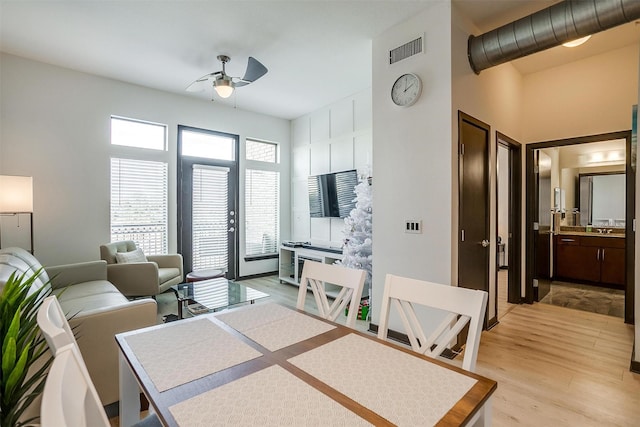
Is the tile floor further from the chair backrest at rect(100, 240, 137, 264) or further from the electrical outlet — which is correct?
the chair backrest at rect(100, 240, 137, 264)

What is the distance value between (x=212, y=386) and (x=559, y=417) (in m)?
2.15

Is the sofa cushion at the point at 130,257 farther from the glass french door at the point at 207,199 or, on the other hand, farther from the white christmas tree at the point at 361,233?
the white christmas tree at the point at 361,233

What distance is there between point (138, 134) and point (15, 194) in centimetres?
172

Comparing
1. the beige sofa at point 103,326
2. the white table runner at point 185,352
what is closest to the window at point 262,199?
the beige sofa at point 103,326

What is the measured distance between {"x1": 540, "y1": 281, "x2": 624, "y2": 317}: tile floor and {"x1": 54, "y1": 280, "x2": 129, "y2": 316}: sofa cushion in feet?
16.8

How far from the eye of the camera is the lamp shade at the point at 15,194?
10.1 ft

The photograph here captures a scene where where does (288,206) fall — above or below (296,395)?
above

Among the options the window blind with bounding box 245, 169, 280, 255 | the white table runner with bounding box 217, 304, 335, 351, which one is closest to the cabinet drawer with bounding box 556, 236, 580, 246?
the window blind with bounding box 245, 169, 280, 255

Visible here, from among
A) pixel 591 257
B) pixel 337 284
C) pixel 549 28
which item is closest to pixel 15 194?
pixel 337 284

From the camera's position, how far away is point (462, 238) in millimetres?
2752

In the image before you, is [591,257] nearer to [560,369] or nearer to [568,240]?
[568,240]

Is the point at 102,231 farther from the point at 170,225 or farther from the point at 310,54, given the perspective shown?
the point at 310,54

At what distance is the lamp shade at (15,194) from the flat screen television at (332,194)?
3.68 meters

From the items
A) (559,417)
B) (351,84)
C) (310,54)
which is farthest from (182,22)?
(559,417)
